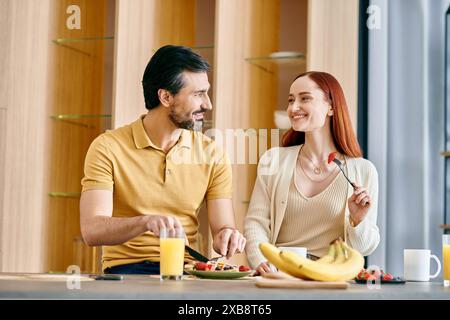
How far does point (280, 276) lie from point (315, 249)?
103 centimetres

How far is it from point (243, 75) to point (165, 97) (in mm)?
683

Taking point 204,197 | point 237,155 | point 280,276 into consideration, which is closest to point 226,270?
point 280,276

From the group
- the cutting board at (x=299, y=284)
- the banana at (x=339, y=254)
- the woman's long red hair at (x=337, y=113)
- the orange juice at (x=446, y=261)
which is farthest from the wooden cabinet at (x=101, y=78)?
the cutting board at (x=299, y=284)

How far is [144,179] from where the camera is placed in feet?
8.60

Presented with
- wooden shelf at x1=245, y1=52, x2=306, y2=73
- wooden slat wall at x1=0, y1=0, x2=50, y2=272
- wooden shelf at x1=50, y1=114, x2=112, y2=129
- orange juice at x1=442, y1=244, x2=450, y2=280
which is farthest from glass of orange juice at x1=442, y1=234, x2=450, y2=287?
wooden slat wall at x1=0, y1=0, x2=50, y2=272

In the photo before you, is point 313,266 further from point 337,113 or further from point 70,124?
point 70,124

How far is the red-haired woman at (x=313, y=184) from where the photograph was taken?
2.76m

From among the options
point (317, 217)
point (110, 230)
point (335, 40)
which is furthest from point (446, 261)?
point (335, 40)

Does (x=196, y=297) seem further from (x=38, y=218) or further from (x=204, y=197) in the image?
(x=38, y=218)

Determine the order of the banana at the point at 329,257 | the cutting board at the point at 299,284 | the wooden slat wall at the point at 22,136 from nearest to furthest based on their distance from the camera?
the cutting board at the point at 299,284 < the banana at the point at 329,257 < the wooden slat wall at the point at 22,136

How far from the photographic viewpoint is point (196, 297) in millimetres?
1492

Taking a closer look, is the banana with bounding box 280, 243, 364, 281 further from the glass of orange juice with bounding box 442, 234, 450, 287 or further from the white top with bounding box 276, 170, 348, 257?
the white top with bounding box 276, 170, 348, 257

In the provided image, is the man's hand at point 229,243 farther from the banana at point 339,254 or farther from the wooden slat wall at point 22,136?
the wooden slat wall at point 22,136

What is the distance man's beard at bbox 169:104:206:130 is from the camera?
2.75 metres
